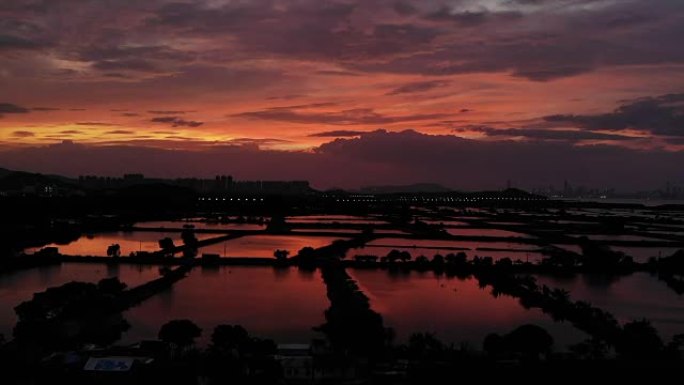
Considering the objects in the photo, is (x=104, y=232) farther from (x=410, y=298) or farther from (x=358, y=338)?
(x=358, y=338)

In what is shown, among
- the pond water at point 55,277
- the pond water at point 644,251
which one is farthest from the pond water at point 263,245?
the pond water at point 644,251

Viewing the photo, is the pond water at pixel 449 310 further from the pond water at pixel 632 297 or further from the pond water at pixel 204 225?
the pond water at pixel 204 225

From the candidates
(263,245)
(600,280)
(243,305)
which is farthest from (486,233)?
(243,305)

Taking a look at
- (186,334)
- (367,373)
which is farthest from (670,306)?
(186,334)

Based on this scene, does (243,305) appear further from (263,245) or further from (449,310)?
(263,245)

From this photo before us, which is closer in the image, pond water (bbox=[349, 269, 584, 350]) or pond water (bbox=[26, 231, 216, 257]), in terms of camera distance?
pond water (bbox=[349, 269, 584, 350])

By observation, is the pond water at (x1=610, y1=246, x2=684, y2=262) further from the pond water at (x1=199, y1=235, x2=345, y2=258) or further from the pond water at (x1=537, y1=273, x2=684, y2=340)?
the pond water at (x1=199, y1=235, x2=345, y2=258)

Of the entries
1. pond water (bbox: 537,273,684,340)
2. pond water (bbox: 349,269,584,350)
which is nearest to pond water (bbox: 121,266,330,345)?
pond water (bbox: 349,269,584,350)

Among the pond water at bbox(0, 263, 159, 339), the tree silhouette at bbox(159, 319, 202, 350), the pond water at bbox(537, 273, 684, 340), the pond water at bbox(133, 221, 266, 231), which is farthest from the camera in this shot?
the pond water at bbox(133, 221, 266, 231)
